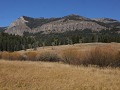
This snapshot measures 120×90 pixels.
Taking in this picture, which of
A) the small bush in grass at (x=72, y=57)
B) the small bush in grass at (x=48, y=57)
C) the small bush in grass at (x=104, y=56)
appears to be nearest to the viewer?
the small bush in grass at (x=104, y=56)

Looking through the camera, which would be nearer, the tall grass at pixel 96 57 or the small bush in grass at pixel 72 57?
the tall grass at pixel 96 57

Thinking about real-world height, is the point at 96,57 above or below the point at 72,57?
above

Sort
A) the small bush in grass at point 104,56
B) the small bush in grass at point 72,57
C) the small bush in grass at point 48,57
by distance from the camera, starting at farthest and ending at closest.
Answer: the small bush in grass at point 48,57 → the small bush in grass at point 72,57 → the small bush in grass at point 104,56

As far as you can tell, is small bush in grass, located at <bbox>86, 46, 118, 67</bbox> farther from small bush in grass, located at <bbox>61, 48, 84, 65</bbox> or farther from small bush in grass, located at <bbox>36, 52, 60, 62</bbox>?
small bush in grass, located at <bbox>36, 52, 60, 62</bbox>

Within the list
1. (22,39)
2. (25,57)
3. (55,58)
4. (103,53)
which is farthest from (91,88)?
(22,39)

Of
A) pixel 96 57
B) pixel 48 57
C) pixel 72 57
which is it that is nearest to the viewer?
pixel 96 57

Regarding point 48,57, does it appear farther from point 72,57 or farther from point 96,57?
point 96,57

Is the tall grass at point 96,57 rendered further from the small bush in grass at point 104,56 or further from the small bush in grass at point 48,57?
the small bush in grass at point 48,57

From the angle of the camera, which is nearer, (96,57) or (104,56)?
(104,56)

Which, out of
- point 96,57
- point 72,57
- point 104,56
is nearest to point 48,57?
point 72,57

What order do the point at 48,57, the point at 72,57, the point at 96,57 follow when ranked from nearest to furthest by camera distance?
the point at 96,57 → the point at 72,57 → the point at 48,57

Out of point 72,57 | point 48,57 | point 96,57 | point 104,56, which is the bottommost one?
point 48,57

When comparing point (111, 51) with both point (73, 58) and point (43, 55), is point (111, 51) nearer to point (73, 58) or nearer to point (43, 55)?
point (73, 58)

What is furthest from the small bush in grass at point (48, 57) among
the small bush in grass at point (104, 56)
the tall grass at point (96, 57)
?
the small bush in grass at point (104, 56)
